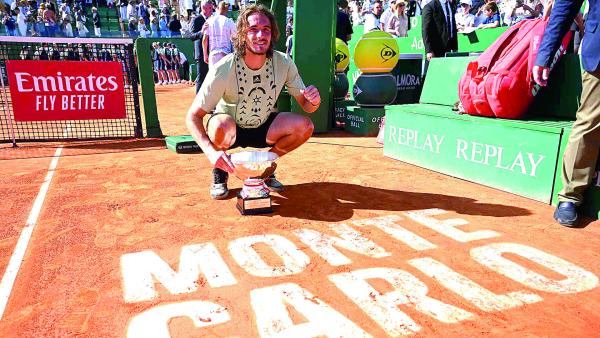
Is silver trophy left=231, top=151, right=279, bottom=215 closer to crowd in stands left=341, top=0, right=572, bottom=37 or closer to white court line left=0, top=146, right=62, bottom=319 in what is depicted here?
white court line left=0, top=146, right=62, bottom=319

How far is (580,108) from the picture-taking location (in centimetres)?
300

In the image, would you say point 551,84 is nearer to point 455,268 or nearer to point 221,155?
point 455,268

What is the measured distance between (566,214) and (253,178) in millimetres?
2221

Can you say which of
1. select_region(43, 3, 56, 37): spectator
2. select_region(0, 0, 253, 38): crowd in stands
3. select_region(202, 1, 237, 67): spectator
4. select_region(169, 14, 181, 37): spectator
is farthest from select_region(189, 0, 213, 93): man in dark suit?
select_region(43, 3, 56, 37): spectator

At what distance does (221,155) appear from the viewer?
295 cm

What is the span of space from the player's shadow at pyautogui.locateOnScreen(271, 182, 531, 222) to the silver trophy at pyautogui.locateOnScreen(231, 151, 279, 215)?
0.16 meters

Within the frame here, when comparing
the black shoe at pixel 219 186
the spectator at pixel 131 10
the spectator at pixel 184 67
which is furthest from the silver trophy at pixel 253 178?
the spectator at pixel 131 10

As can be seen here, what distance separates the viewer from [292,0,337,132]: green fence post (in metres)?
6.51

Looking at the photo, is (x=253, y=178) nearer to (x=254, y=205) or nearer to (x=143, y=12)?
(x=254, y=205)

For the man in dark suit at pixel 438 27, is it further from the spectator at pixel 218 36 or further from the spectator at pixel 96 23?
the spectator at pixel 96 23

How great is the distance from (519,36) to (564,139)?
3.78 feet

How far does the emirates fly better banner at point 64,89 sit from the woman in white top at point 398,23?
23.4ft

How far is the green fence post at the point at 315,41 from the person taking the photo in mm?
6508

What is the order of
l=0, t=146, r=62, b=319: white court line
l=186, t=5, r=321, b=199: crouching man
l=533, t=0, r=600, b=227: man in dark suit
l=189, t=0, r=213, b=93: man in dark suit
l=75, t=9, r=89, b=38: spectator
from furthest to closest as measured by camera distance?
l=75, t=9, r=89, b=38: spectator, l=189, t=0, r=213, b=93: man in dark suit, l=186, t=5, r=321, b=199: crouching man, l=533, t=0, r=600, b=227: man in dark suit, l=0, t=146, r=62, b=319: white court line
